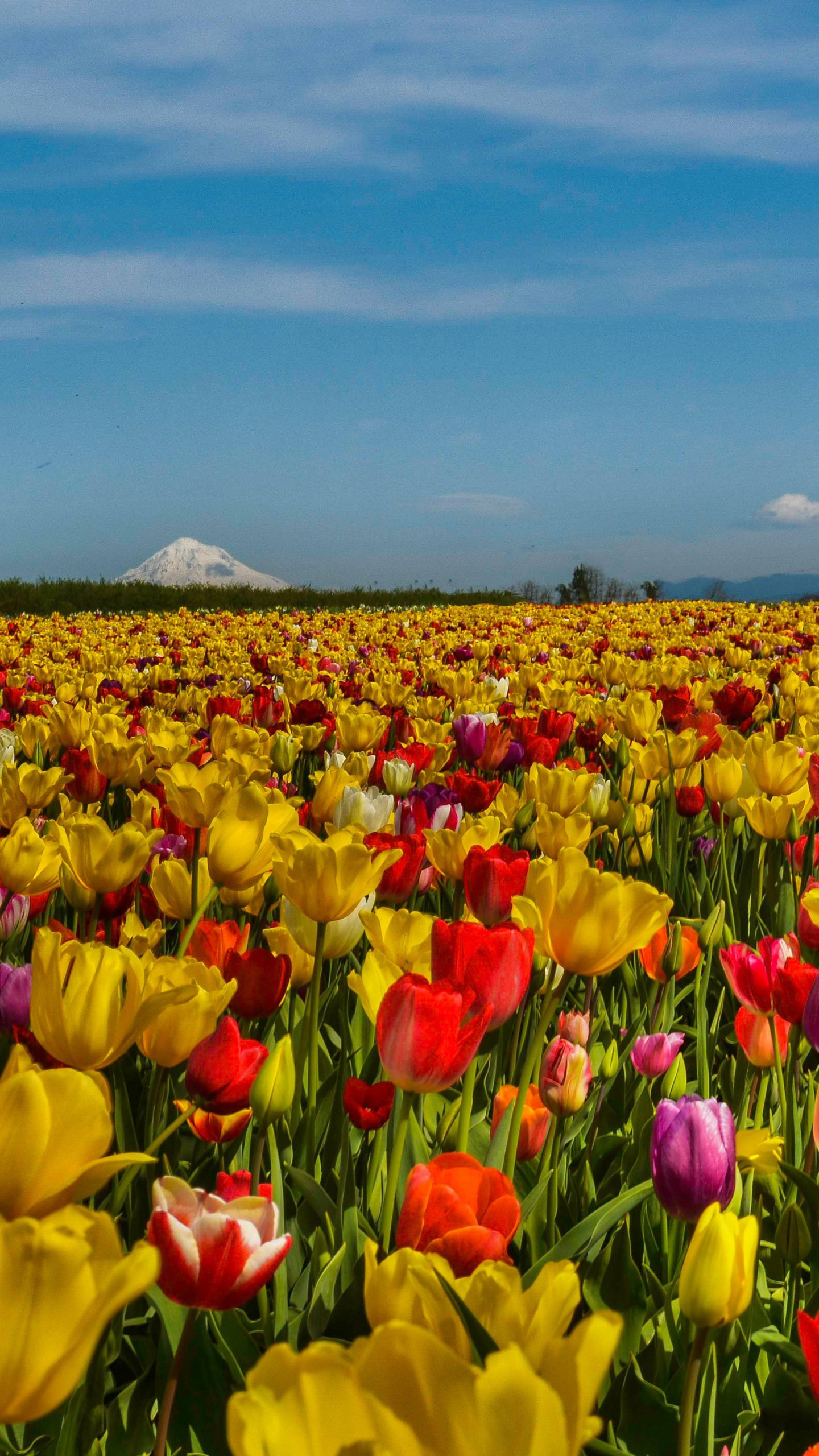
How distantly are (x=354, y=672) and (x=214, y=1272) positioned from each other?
259 inches

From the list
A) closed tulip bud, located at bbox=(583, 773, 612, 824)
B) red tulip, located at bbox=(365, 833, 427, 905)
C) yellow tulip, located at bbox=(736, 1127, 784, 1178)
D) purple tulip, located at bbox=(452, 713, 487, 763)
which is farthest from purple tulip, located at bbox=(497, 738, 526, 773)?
yellow tulip, located at bbox=(736, 1127, 784, 1178)

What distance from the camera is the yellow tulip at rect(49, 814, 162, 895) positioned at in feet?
6.21

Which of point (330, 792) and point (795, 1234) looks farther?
point (330, 792)

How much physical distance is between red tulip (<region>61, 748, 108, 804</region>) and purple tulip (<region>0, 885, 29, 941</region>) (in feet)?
3.26

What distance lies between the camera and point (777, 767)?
2.81m

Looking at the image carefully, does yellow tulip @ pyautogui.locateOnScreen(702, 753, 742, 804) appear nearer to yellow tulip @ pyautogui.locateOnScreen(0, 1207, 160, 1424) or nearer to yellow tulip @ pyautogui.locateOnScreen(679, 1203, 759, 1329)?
yellow tulip @ pyautogui.locateOnScreen(679, 1203, 759, 1329)

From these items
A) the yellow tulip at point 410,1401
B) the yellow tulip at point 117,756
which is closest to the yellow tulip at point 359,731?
the yellow tulip at point 117,756

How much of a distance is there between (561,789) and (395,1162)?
4.98ft

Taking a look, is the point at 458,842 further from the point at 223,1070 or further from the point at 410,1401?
the point at 410,1401

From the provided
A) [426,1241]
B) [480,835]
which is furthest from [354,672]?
[426,1241]

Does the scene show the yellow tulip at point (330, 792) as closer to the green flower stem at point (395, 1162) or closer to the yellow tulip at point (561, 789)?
the yellow tulip at point (561, 789)

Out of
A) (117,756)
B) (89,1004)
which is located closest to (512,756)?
(117,756)

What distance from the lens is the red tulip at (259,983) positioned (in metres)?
1.56

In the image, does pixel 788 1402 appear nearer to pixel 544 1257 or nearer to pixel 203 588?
pixel 544 1257
